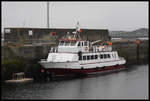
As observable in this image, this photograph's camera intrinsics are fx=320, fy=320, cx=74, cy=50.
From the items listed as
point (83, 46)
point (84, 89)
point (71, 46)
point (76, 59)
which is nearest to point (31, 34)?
point (71, 46)

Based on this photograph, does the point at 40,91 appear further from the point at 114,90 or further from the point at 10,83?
the point at 114,90

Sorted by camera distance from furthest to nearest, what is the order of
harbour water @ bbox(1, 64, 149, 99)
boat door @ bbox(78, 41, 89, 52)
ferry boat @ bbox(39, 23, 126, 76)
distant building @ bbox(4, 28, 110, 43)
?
1. distant building @ bbox(4, 28, 110, 43)
2. boat door @ bbox(78, 41, 89, 52)
3. ferry boat @ bbox(39, 23, 126, 76)
4. harbour water @ bbox(1, 64, 149, 99)

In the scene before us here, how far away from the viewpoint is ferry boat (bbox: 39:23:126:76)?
1358 inches

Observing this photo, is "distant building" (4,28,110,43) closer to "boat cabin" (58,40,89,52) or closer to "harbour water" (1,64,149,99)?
"boat cabin" (58,40,89,52)

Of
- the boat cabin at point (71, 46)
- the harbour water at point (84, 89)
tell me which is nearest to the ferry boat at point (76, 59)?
the boat cabin at point (71, 46)

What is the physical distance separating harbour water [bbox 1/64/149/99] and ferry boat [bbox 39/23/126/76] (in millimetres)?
1464

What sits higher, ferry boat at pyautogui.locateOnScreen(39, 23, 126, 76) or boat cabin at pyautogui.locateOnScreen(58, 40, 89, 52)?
boat cabin at pyautogui.locateOnScreen(58, 40, 89, 52)

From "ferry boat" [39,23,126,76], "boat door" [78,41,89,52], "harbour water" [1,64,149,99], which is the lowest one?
"harbour water" [1,64,149,99]

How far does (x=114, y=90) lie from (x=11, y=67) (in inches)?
440

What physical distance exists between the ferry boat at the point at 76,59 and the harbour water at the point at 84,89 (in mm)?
1464

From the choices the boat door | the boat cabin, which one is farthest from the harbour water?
the boat cabin

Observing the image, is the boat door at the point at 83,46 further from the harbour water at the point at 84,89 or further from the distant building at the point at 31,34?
the distant building at the point at 31,34

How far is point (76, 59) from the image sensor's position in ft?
116

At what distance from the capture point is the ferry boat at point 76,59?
3450cm
